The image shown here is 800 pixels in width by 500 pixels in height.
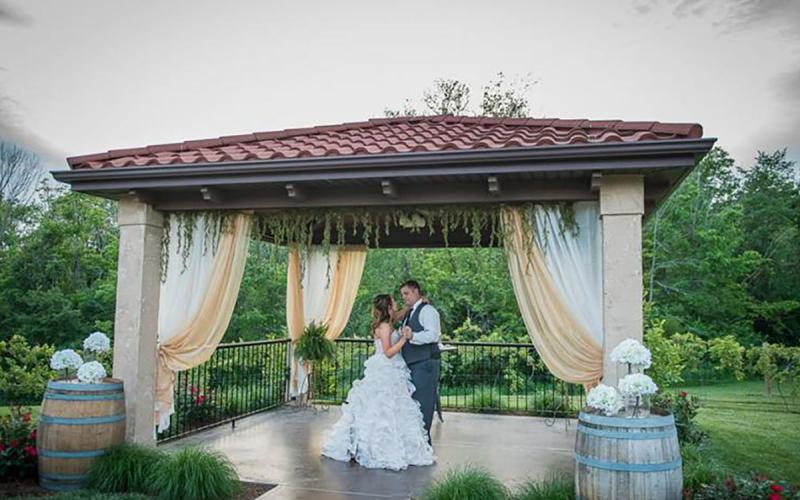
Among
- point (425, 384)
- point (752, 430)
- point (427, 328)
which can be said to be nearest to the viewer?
point (427, 328)

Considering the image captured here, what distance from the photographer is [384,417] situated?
17.3ft

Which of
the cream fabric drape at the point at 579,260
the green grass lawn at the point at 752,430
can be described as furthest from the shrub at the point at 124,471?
the green grass lawn at the point at 752,430

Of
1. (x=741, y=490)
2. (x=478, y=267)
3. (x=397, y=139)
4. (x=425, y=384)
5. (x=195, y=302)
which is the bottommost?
(x=741, y=490)

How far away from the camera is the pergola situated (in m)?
4.05

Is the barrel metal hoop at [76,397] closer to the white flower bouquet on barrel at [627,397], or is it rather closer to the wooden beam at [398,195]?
the wooden beam at [398,195]

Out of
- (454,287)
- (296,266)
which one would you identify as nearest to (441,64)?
(454,287)

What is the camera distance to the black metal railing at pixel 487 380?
27.8ft

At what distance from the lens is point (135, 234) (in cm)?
519

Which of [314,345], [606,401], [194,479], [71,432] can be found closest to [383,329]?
[194,479]

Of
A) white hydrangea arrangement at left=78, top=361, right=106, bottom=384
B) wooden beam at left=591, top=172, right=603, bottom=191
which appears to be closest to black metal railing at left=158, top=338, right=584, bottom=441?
white hydrangea arrangement at left=78, top=361, right=106, bottom=384

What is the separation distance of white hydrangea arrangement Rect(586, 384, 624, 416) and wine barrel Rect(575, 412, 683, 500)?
0.07 m

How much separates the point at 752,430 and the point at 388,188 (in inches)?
266

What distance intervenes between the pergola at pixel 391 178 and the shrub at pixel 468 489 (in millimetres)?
1156

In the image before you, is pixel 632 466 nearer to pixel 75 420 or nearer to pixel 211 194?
pixel 211 194
